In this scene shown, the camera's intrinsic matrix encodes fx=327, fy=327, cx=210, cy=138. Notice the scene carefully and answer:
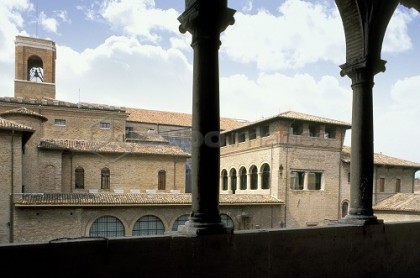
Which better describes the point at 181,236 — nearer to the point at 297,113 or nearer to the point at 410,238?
the point at 410,238

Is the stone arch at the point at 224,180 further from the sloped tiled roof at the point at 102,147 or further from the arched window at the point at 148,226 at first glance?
the arched window at the point at 148,226

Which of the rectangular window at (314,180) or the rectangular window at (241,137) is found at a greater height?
the rectangular window at (241,137)

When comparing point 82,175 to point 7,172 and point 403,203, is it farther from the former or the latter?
point 403,203

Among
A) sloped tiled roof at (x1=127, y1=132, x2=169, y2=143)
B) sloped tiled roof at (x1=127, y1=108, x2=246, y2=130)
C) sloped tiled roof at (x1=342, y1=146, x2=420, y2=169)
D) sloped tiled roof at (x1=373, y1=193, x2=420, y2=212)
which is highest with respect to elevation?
sloped tiled roof at (x1=127, y1=108, x2=246, y2=130)

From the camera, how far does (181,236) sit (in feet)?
9.98

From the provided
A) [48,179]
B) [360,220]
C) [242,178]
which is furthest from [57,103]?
[360,220]

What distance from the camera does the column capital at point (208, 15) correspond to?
327cm

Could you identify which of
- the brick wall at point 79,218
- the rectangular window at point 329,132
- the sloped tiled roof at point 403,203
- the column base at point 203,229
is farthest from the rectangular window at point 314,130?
the column base at point 203,229

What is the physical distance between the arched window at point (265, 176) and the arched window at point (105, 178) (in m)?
11.0

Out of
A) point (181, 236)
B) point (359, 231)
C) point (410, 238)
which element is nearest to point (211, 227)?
point (181, 236)

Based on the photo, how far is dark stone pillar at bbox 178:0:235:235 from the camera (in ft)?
10.8

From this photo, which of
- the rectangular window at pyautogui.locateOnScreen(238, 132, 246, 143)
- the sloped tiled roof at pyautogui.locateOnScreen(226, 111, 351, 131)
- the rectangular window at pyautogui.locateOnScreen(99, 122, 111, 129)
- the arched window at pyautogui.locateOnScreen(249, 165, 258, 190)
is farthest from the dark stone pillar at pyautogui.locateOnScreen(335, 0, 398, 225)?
the rectangular window at pyautogui.locateOnScreen(99, 122, 111, 129)

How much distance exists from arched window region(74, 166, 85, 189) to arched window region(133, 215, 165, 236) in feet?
18.5

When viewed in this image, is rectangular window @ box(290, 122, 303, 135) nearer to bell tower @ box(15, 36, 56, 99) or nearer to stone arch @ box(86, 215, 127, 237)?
stone arch @ box(86, 215, 127, 237)
